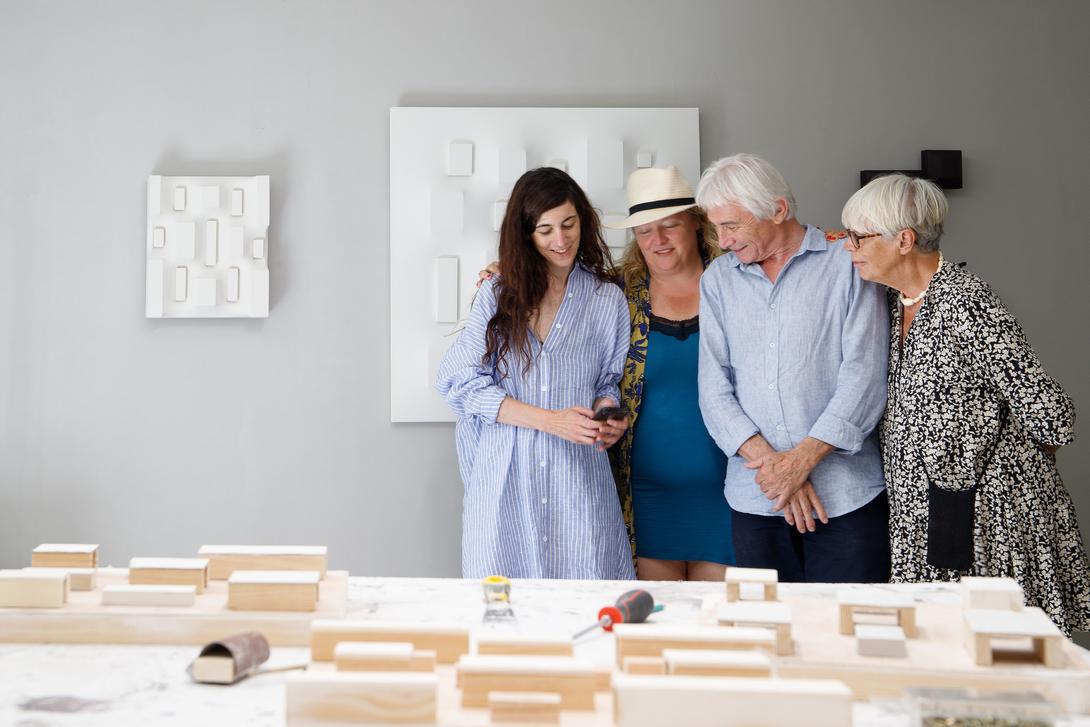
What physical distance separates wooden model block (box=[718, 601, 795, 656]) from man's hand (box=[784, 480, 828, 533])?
1347 mm

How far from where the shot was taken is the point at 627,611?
1645mm

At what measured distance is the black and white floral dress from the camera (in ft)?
8.08

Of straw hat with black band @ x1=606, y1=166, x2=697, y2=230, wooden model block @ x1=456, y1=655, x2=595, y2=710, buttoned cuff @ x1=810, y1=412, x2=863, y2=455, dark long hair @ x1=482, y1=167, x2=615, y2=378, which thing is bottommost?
wooden model block @ x1=456, y1=655, x2=595, y2=710

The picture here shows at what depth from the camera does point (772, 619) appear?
140 centimetres

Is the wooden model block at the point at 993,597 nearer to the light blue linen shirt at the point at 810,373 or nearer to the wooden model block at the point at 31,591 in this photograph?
the light blue linen shirt at the point at 810,373

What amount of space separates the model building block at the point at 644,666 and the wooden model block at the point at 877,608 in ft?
1.17

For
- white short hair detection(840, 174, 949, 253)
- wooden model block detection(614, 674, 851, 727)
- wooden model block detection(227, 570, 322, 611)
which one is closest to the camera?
wooden model block detection(614, 674, 851, 727)

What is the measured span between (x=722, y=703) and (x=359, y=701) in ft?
1.41

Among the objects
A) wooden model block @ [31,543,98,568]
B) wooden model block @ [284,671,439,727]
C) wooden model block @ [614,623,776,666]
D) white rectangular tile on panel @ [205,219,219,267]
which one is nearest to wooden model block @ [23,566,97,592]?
wooden model block @ [31,543,98,568]

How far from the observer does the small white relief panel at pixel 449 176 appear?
3.66m

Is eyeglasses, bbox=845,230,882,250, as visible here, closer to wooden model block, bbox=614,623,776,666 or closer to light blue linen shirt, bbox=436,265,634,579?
light blue linen shirt, bbox=436,265,634,579

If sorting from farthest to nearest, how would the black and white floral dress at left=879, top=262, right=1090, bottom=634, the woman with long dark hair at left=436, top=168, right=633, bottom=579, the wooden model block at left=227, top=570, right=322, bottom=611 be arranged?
the woman with long dark hair at left=436, top=168, right=633, bottom=579
the black and white floral dress at left=879, top=262, right=1090, bottom=634
the wooden model block at left=227, top=570, right=322, bottom=611

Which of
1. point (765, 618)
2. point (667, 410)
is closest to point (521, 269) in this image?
point (667, 410)

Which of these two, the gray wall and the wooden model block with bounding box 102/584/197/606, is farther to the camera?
the gray wall
